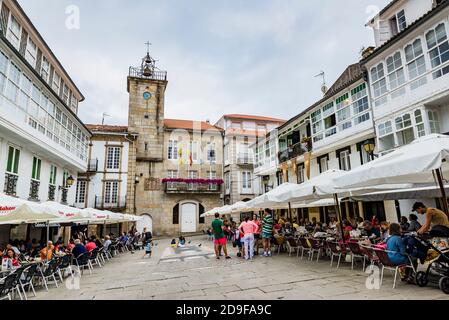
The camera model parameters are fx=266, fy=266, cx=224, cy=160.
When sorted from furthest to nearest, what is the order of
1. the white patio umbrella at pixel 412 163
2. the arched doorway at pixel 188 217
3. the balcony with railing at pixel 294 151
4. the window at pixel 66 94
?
the arched doorway at pixel 188 217 → the window at pixel 66 94 → the balcony with railing at pixel 294 151 → the white patio umbrella at pixel 412 163

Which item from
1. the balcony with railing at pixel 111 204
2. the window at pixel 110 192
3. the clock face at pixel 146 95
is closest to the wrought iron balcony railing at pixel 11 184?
the balcony with railing at pixel 111 204

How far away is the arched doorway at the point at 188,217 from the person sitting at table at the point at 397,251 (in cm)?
2557

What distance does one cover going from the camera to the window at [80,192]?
2552 cm

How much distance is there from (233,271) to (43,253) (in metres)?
6.03

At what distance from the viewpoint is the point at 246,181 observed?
30719 millimetres

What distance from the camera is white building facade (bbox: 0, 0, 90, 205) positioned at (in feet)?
38.8

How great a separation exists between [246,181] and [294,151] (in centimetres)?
1044

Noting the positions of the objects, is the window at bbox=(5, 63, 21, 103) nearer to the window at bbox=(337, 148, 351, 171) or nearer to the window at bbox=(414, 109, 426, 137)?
the window at bbox=(414, 109, 426, 137)

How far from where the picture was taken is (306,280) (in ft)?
19.3

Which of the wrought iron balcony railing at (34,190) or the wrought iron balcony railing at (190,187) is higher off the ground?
the wrought iron balcony railing at (190,187)

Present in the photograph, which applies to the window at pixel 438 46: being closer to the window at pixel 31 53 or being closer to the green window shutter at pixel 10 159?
the green window shutter at pixel 10 159

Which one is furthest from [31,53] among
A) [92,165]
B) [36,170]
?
[92,165]
